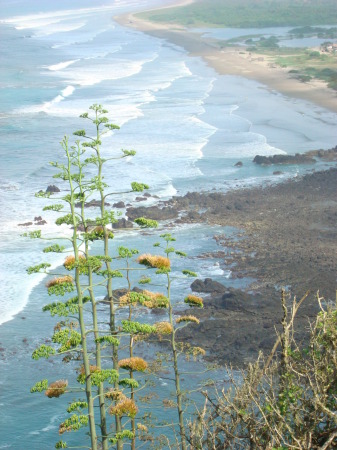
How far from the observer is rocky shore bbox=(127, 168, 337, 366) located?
21.5 m

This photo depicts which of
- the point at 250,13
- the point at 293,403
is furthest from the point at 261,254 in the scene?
the point at 250,13

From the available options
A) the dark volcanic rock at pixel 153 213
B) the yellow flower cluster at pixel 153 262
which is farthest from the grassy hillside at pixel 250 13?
the yellow flower cluster at pixel 153 262

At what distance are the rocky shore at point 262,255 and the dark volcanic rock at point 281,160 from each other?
9.18 ft

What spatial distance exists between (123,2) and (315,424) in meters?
162

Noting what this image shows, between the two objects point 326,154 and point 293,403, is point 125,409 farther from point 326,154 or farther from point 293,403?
point 326,154

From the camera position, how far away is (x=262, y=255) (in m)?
27.3

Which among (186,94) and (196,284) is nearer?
(196,284)

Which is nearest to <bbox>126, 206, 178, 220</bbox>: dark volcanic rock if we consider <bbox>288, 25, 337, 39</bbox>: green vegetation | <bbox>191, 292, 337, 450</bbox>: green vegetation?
<bbox>191, 292, 337, 450</bbox>: green vegetation

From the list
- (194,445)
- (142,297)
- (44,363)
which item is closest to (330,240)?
(44,363)

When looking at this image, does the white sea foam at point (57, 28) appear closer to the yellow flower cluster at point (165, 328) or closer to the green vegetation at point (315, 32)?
the green vegetation at point (315, 32)

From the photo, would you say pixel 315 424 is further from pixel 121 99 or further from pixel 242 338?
pixel 121 99

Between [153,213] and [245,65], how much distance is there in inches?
1794

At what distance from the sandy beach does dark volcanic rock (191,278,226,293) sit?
33.6 m

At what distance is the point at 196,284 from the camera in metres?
24.6
